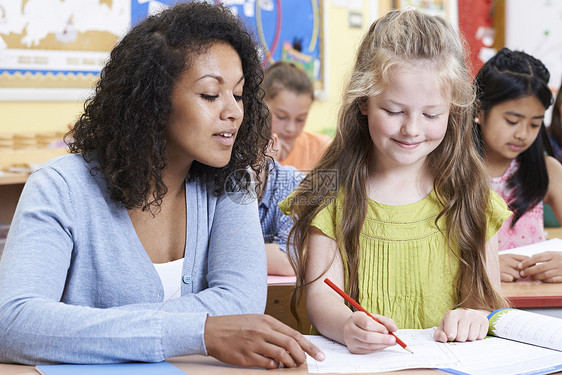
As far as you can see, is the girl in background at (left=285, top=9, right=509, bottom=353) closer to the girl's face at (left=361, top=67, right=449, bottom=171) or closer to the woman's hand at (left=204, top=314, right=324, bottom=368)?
the girl's face at (left=361, top=67, right=449, bottom=171)

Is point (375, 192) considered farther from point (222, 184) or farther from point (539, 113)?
point (539, 113)

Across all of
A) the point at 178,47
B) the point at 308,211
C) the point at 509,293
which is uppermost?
the point at 178,47

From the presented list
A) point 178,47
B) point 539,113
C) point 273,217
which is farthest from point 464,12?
point 178,47

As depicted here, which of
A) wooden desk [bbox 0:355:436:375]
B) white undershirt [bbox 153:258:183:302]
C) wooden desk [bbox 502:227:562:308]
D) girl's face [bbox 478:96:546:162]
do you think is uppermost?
girl's face [bbox 478:96:546:162]

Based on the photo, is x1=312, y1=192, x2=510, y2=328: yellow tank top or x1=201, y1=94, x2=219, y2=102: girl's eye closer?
x1=201, y1=94, x2=219, y2=102: girl's eye

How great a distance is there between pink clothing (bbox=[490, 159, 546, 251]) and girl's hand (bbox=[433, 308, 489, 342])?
1.06m

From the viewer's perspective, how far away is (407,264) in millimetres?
1330

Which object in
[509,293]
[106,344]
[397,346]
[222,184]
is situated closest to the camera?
[106,344]

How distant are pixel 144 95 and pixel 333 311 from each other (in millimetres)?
503

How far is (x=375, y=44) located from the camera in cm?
130

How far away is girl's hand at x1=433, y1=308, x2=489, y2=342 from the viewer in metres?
1.05

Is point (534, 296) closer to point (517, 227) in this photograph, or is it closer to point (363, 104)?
point (363, 104)

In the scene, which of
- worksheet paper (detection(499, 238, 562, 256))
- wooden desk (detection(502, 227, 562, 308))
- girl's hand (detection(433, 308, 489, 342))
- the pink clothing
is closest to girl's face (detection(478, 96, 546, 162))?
the pink clothing

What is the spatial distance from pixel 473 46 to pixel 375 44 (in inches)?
160
